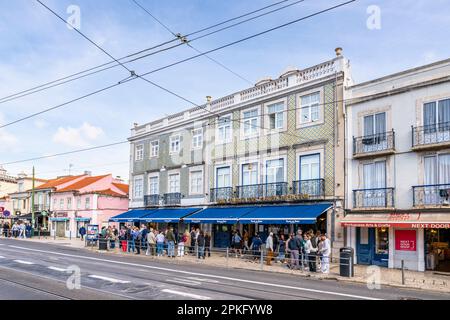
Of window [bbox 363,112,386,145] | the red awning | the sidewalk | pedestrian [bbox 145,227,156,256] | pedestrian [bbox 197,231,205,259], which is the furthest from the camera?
pedestrian [bbox 145,227,156,256]

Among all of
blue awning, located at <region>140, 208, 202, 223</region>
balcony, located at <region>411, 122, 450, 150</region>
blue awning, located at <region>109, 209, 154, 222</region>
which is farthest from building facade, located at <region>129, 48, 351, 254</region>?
balcony, located at <region>411, 122, 450, 150</region>

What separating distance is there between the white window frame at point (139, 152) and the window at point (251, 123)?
12222 mm

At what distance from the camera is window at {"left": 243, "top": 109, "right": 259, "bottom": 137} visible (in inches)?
1110

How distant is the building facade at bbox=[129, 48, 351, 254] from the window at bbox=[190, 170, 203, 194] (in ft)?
0.23

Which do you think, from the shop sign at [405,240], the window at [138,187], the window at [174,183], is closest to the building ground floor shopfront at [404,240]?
the shop sign at [405,240]

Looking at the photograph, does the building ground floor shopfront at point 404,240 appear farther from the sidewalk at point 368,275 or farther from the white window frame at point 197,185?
the white window frame at point 197,185

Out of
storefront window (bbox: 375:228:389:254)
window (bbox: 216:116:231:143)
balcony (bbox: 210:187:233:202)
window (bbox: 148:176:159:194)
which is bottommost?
storefront window (bbox: 375:228:389:254)

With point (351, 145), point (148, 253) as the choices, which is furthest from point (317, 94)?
point (148, 253)

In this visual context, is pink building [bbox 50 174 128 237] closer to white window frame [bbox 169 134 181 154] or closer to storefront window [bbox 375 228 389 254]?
white window frame [bbox 169 134 181 154]

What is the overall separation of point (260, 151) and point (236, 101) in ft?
13.0

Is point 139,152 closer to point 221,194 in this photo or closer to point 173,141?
point 173,141

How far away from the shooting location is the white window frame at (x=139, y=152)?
38.0m

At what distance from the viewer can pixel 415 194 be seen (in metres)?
20.3

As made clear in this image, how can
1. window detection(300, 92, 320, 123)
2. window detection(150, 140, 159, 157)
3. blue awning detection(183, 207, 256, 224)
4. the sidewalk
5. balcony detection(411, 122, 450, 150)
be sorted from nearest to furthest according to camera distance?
the sidewalk < balcony detection(411, 122, 450, 150) < window detection(300, 92, 320, 123) < blue awning detection(183, 207, 256, 224) < window detection(150, 140, 159, 157)
